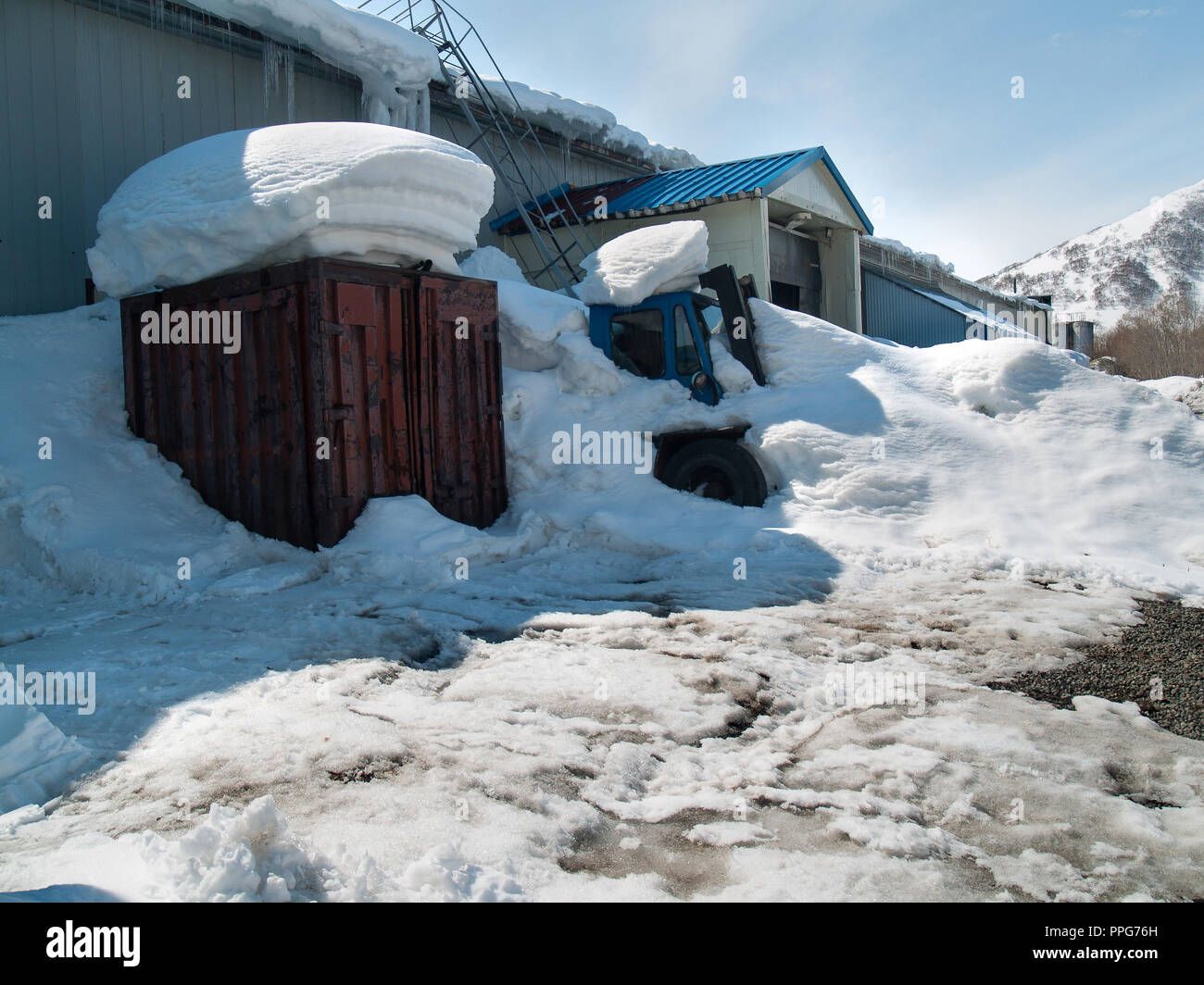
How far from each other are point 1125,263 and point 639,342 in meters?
120

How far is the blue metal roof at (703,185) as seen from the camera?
46.9ft

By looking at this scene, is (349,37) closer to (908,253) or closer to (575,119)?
(575,119)

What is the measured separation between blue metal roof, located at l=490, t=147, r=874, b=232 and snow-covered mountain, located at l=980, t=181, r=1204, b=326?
310 ft

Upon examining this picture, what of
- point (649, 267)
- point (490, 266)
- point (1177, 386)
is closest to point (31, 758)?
point (649, 267)

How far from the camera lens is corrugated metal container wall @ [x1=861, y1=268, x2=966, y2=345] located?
2042 centimetres

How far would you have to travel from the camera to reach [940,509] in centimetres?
715

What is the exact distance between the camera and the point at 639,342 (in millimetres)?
8922

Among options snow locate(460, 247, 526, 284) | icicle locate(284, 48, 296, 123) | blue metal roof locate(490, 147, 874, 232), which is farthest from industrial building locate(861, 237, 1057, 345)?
icicle locate(284, 48, 296, 123)

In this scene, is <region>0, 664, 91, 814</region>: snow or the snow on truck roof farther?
the snow on truck roof

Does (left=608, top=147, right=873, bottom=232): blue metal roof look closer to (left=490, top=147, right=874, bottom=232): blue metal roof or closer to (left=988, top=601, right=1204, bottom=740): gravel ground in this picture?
(left=490, top=147, right=874, bottom=232): blue metal roof

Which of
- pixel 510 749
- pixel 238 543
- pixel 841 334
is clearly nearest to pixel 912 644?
pixel 510 749

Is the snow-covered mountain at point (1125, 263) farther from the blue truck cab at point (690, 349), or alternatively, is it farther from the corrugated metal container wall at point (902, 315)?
the blue truck cab at point (690, 349)

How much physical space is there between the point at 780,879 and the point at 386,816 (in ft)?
3.90

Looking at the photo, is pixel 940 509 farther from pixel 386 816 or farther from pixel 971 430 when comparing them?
pixel 386 816
